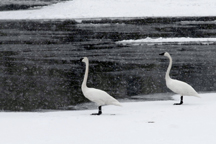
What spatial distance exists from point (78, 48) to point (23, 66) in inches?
269

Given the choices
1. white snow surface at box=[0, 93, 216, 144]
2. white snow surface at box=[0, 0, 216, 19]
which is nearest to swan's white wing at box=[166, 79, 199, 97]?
white snow surface at box=[0, 93, 216, 144]

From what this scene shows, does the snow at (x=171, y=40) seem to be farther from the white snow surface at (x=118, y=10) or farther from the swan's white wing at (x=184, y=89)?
the white snow surface at (x=118, y=10)

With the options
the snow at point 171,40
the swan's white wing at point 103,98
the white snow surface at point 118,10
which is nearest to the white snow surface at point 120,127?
the swan's white wing at point 103,98

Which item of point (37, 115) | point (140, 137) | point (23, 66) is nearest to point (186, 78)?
point (23, 66)

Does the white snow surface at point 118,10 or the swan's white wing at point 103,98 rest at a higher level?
the white snow surface at point 118,10

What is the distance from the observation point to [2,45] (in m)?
24.9

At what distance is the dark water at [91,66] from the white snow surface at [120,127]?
259 centimetres

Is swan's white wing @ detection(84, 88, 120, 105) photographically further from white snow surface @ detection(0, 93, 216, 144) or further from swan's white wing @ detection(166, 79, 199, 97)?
swan's white wing @ detection(166, 79, 199, 97)

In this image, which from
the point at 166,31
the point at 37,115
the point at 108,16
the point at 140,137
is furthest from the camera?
the point at 108,16

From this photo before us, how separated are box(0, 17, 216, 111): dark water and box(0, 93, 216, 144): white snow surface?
8.51ft

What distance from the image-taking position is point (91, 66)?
59.0 feet

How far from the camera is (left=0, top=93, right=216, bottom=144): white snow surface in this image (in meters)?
6.57

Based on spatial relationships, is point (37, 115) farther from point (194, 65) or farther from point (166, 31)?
point (166, 31)

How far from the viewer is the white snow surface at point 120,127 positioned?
657 centimetres
